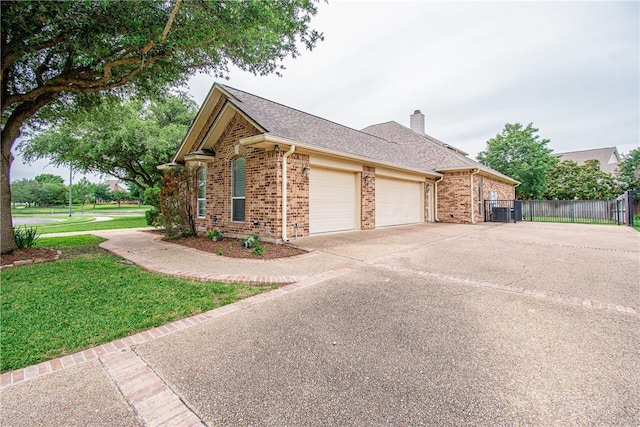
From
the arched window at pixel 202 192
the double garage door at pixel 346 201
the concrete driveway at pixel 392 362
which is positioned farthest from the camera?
the arched window at pixel 202 192

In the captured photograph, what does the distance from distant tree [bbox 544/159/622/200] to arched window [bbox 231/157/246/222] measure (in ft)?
99.9

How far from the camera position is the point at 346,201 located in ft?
35.2

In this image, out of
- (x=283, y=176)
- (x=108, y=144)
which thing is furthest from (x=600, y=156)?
(x=108, y=144)

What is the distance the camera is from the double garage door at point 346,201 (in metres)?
9.61

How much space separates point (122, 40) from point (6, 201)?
16.4ft

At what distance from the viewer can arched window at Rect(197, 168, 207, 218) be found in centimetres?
1167

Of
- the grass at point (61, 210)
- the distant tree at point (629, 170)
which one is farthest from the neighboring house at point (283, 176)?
the grass at point (61, 210)

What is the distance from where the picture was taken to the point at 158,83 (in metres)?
8.89

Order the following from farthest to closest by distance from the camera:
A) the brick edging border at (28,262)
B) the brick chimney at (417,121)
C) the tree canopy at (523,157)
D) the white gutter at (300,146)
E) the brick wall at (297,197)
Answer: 1. the tree canopy at (523,157)
2. the brick chimney at (417,121)
3. the brick wall at (297,197)
4. the white gutter at (300,146)
5. the brick edging border at (28,262)

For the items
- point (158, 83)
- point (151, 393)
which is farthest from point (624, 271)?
point (158, 83)

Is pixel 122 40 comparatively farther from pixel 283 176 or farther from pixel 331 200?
pixel 331 200

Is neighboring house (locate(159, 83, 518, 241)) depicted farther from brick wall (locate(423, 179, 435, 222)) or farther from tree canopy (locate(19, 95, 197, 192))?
tree canopy (locate(19, 95, 197, 192))

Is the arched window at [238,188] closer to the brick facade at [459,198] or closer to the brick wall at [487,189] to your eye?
the brick facade at [459,198]

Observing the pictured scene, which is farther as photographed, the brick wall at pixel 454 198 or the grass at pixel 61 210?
the grass at pixel 61 210
